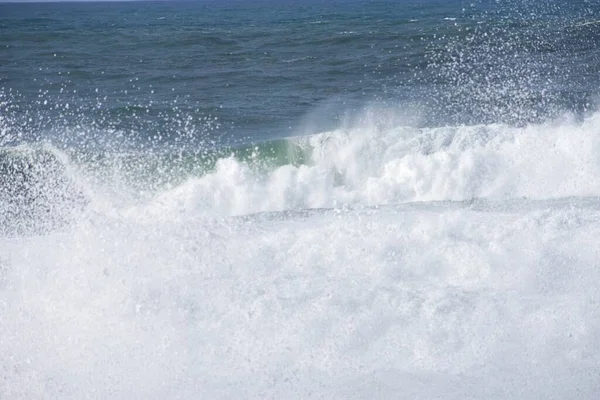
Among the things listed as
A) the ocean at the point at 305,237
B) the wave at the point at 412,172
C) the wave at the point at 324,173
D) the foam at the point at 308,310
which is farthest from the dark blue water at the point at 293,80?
the foam at the point at 308,310

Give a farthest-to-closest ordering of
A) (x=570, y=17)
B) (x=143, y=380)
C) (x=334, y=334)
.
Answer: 1. (x=570, y=17)
2. (x=334, y=334)
3. (x=143, y=380)

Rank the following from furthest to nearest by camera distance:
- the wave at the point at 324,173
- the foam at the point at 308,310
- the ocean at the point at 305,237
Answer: the wave at the point at 324,173 < the ocean at the point at 305,237 < the foam at the point at 308,310

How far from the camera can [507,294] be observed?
19.3 ft

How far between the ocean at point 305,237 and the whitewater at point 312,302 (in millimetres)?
20

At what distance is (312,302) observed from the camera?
582cm

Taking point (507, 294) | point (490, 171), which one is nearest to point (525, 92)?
point (490, 171)

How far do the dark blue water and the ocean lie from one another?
0.12m

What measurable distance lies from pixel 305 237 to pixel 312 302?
1393mm

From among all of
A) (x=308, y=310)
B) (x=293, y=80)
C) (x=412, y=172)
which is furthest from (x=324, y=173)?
(x=293, y=80)

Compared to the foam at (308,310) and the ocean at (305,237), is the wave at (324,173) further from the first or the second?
the foam at (308,310)

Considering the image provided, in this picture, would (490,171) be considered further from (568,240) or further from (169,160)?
(169,160)

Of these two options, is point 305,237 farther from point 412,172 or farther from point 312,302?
point 412,172

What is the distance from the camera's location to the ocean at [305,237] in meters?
5.14

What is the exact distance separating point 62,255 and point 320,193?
4385 mm
